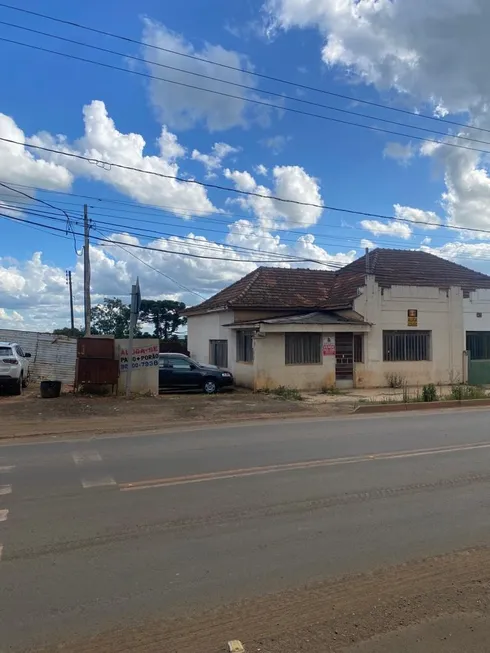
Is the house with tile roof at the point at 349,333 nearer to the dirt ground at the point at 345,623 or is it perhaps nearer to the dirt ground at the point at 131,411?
the dirt ground at the point at 131,411

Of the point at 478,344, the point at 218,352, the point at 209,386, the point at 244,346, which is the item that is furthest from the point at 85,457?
the point at 478,344

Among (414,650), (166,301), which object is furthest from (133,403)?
(166,301)

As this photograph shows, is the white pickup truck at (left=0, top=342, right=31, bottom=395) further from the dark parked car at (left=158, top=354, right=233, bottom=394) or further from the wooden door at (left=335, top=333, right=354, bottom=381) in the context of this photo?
the wooden door at (left=335, top=333, right=354, bottom=381)

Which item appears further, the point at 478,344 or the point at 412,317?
the point at 478,344

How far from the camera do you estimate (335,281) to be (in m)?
27.9

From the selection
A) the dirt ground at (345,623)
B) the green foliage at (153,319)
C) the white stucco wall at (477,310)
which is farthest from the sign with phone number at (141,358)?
the green foliage at (153,319)

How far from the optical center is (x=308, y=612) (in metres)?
3.49

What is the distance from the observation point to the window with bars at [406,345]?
73.5 feet

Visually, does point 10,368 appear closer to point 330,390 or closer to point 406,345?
point 330,390

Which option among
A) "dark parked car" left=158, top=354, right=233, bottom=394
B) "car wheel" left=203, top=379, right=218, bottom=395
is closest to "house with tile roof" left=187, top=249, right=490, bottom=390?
"dark parked car" left=158, top=354, right=233, bottom=394

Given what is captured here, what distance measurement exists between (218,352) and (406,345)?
27.5ft

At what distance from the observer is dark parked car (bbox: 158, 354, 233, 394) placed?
19.6m

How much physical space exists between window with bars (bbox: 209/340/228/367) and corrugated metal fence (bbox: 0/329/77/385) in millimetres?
6230

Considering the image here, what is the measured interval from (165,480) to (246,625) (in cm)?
357
